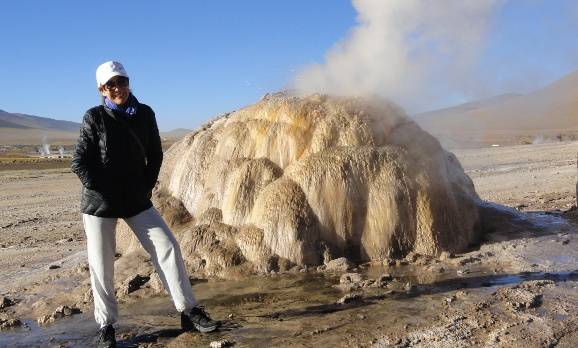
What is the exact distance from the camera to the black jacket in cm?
470

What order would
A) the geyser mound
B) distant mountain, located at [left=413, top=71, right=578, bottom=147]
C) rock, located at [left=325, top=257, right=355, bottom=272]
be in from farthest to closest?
distant mountain, located at [left=413, top=71, right=578, bottom=147] → the geyser mound → rock, located at [left=325, top=257, right=355, bottom=272]

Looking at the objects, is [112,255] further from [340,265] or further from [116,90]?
[340,265]

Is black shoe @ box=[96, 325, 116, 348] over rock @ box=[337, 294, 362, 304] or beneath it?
over

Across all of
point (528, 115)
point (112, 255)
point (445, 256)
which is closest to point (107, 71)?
point (112, 255)

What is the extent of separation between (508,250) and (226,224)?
318 cm

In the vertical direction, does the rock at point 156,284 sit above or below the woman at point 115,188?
below

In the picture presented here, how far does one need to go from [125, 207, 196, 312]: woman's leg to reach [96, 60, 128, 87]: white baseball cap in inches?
40.6

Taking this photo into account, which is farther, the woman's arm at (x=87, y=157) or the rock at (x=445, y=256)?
the rock at (x=445, y=256)

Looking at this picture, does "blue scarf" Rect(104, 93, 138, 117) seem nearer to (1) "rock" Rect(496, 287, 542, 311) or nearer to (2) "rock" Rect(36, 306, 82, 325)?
(2) "rock" Rect(36, 306, 82, 325)

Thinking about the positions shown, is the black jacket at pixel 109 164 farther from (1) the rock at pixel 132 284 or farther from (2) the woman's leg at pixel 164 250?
(1) the rock at pixel 132 284

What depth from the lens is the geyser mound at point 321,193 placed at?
693 centimetres

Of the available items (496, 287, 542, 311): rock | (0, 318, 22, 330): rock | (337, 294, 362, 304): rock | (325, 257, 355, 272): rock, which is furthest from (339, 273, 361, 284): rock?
(0, 318, 22, 330): rock

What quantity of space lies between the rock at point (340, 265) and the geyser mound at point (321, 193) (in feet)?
0.48

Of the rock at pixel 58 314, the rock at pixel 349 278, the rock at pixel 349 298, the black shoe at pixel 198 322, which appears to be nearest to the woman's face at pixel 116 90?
the black shoe at pixel 198 322
